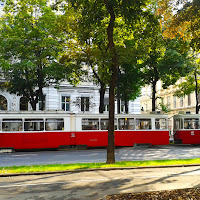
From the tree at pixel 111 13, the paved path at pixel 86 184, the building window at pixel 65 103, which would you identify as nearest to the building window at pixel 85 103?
the building window at pixel 65 103

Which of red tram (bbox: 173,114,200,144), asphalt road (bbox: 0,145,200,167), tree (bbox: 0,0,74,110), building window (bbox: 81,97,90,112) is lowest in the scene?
asphalt road (bbox: 0,145,200,167)

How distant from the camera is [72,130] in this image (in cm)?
2372

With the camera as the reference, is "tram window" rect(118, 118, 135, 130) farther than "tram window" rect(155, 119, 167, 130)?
No

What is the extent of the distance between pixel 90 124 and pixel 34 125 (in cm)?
445

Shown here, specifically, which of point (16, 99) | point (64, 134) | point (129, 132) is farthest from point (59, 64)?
point (16, 99)

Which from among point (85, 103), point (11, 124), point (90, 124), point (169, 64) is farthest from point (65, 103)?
point (11, 124)

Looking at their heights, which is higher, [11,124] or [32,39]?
[32,39]

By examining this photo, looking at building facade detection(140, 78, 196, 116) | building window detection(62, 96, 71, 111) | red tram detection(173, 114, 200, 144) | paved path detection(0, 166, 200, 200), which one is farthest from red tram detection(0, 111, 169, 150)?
building facade detection(140, 78, 196, 116)

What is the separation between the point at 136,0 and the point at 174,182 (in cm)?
770

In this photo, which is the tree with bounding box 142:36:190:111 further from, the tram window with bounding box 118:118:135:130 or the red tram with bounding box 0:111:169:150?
the tram window with bounding box 118:118:135:130

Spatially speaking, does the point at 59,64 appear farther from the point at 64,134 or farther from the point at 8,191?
the point at 8,191

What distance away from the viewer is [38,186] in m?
9.05

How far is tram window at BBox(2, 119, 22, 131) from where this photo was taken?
72.8 ft

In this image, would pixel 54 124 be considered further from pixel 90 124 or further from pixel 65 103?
pixel 65 103
